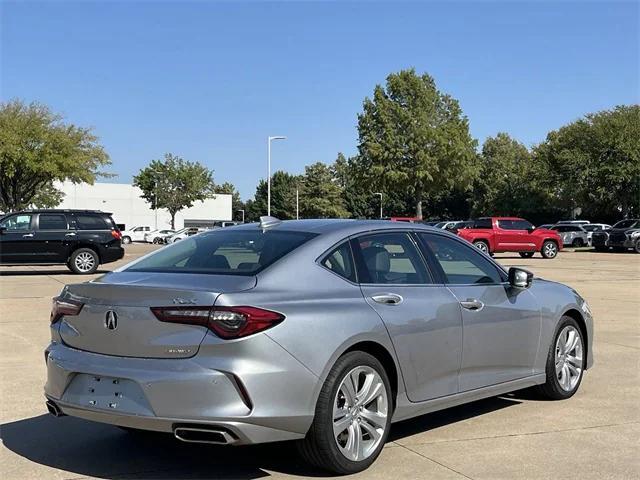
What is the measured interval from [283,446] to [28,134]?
41.8 meters

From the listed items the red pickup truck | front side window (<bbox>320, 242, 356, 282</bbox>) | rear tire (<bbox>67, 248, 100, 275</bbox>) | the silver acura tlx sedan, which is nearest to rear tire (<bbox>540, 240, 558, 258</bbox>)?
the red pickup truck

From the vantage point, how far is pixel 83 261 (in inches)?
810

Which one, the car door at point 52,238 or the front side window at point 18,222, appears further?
the car door at point 52,238

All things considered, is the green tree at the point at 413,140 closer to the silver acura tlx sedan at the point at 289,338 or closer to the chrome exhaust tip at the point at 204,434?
the silver acura tlx sedan at the point at 289,338

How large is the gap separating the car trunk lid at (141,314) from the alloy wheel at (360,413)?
0.87 metres

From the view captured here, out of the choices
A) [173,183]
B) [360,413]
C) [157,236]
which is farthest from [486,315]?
[173,183]

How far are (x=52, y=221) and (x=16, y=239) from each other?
1.03m

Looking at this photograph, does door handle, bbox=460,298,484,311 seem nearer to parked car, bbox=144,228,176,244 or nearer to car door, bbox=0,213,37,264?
car door, bbox=0,213,37,264

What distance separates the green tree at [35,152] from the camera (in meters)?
42.3

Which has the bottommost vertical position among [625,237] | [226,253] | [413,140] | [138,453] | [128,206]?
[138,453]

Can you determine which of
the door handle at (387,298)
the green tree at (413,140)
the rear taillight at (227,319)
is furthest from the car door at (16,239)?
the green tree at (413,140)

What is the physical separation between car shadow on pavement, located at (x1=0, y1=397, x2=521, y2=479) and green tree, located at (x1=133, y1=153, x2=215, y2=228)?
76.1 m

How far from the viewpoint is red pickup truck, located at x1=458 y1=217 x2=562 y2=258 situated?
3186 cm

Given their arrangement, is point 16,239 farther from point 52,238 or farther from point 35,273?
point 35,273
